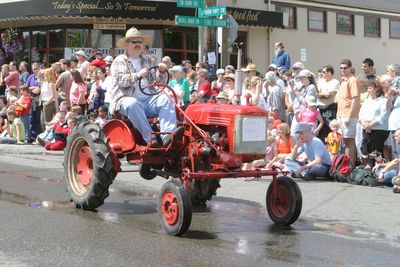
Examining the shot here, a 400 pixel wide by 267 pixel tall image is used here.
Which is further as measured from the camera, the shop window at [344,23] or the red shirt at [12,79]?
the shop window at [344,23]

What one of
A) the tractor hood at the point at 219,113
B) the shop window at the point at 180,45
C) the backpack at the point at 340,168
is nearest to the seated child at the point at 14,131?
the shop window at the point at 180,45

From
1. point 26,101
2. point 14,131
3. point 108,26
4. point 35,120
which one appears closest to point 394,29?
point 108,26

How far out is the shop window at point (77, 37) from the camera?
23.5m

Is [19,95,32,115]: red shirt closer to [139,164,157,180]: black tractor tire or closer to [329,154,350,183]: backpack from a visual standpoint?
[329,154,350,183]: backpack

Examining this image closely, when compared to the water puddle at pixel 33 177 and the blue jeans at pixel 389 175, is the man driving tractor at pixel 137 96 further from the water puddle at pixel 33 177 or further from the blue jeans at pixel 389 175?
the blue jeans at pixel 389 175

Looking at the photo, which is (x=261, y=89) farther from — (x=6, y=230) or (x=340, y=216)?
(x=6, y=230)

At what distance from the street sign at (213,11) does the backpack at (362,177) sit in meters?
4.28

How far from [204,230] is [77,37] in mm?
17286

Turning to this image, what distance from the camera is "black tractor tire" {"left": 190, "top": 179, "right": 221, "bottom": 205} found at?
343 inches

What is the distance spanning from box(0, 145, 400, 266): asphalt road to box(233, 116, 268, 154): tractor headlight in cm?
91

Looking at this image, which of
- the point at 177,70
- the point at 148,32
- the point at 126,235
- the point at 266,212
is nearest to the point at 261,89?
the point at 177,70

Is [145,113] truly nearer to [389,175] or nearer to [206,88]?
[389,175]

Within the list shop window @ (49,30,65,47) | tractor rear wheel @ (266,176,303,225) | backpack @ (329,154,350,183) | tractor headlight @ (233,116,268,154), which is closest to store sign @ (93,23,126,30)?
shop window @ (49,30,65,47)

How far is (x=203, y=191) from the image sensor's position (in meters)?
8.83
